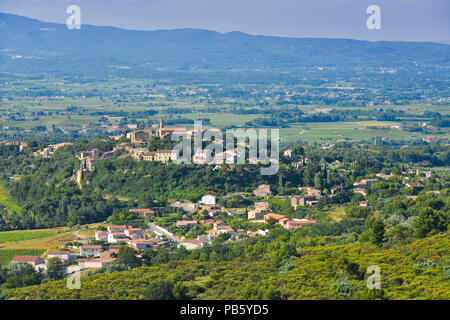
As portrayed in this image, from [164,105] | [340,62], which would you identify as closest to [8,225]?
[164,105]

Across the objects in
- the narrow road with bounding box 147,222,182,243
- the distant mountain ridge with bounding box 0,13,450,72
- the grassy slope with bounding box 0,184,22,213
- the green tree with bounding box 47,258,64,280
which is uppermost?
the distant mountain ridge with bounding box 0,13,450,72

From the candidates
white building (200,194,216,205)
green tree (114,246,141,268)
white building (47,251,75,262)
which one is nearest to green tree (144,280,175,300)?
green tree (114,246,141,268)

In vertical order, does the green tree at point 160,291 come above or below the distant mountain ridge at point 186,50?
below

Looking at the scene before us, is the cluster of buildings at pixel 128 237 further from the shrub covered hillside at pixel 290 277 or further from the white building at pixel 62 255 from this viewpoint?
the shrub covered hillside at pixel 290 277

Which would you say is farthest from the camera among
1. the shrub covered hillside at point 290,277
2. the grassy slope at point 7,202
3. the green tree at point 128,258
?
the grassy slope at point 7,202

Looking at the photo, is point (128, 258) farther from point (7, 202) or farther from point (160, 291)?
point (7, 202)

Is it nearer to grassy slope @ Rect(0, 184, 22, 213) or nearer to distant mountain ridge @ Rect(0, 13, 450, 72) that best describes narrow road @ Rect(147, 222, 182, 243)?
grassy slope @ Rect(0, 184, 22, 213)

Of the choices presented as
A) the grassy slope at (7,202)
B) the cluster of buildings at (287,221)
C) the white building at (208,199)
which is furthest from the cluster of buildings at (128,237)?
the grassy slope at (7,202)

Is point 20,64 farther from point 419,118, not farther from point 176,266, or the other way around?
point 176,266
